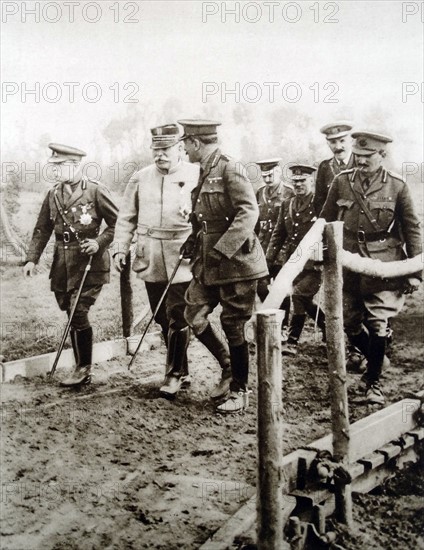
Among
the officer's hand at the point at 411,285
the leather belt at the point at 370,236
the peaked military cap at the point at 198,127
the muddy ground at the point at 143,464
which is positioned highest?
the peaked military cap at the point at 198,127

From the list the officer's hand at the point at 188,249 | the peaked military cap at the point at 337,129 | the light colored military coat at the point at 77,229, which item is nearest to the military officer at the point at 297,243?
the peaked military cap at the point at 337,129

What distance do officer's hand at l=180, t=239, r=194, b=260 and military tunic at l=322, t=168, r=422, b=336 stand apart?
943 mm

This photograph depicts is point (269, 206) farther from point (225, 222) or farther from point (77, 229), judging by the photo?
point (77, 229)

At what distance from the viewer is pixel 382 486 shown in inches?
134

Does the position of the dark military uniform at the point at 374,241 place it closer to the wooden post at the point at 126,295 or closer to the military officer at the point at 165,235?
the military officer at the point at 165,235

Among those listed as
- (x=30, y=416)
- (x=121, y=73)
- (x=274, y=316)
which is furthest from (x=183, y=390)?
(x=121, y=73)

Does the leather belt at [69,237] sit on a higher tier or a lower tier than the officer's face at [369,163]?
lower

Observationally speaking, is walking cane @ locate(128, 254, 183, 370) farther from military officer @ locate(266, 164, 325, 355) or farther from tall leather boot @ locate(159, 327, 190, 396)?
military officer @ locate(266, 164, 325, 355)

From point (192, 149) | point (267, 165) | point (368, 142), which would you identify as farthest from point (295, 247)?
point (192, 149)

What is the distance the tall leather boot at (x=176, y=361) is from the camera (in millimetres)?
3574

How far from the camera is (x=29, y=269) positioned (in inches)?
136

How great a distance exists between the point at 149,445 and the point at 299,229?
1.79 meters

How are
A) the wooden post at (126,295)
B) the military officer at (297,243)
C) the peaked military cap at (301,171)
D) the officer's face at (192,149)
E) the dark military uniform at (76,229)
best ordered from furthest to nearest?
the military officer at (297,243) < the peaked military cap at (301,171) < the wooden post at (126,295) < the dark military uniform at (76,229) < the officer's face at (192,149)

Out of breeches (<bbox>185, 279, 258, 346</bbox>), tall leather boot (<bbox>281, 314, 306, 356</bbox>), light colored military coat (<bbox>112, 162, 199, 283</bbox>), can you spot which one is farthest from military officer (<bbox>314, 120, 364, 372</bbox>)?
breeches (<bbox>185, 279, 258, 346</bbox>)
